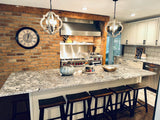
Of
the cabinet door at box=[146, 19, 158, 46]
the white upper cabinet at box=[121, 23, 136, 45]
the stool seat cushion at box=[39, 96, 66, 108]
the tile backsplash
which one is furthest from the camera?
the white upper cabinet at box=[121, 23, 136, 45]

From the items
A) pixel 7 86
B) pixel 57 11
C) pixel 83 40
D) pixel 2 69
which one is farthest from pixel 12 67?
pixel 83 40

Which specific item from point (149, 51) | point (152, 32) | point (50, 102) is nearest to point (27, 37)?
point (50, 102)

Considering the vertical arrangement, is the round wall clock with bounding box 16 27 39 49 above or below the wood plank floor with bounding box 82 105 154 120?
above

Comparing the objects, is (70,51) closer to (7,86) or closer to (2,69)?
(2,69)

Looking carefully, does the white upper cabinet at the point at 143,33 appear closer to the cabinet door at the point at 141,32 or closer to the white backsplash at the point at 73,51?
the cabinet door at the point at 141,32

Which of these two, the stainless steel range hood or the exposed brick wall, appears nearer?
the exposed brick wall

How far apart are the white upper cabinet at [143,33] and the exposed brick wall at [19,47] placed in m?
3.05

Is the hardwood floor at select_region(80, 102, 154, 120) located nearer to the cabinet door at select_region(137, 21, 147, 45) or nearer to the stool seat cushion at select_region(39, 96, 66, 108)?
the stool seat cushion at select_region(39, 96, 66, 108)

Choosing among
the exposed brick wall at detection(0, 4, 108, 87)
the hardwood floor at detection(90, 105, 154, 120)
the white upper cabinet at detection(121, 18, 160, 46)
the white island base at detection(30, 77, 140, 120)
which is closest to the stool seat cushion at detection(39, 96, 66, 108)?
the white island base at detection(30, 77, 140, 120)

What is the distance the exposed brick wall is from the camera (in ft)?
10.2

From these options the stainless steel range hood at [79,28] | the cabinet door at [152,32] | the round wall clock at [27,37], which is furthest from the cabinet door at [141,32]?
the round wall clock at [27,37]

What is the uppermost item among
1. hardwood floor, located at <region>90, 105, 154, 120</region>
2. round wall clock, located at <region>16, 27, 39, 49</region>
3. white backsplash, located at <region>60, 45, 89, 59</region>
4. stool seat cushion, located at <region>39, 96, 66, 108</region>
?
round wall clock, located at <region>16, 27, 39, 49</region>

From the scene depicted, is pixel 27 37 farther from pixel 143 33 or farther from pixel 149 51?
pixel 149 51

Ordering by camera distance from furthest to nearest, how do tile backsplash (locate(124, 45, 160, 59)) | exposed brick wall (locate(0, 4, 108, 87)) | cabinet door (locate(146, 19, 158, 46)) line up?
1. tile backsplash (locate(124, 45, 160, 59))
2. cabinet door (locate(146, 19, 158, 46))
3. exposed brick wall (locate(0, 4, 108, 87))
